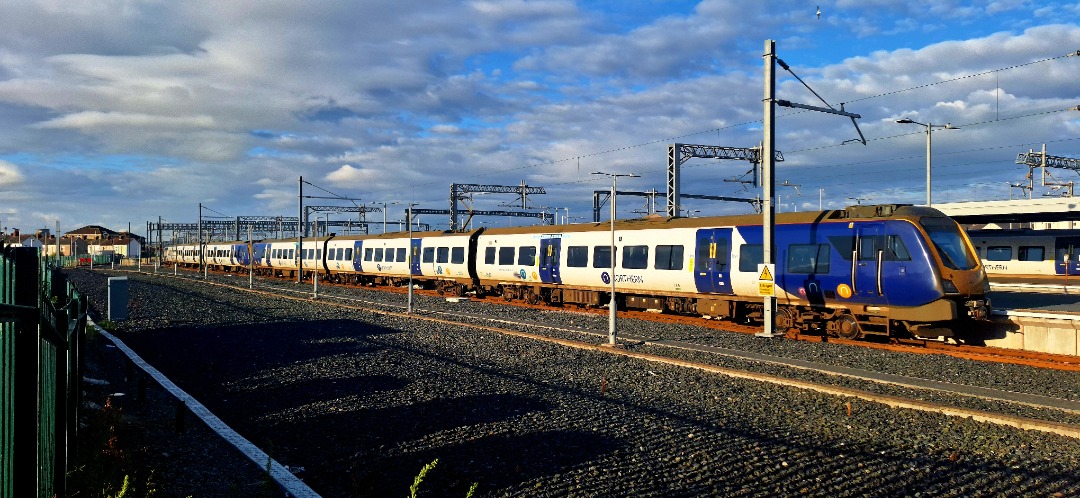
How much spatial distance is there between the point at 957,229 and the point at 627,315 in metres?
9.57

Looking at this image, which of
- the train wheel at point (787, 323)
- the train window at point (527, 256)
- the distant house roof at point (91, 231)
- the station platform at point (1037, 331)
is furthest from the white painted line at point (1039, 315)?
the distant house roof at point (91, 231)

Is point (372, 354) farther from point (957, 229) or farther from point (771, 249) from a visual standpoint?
point (957, 229)

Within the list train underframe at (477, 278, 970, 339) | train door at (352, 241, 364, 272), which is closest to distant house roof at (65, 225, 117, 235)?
train door at (352, 241, 364, 272)

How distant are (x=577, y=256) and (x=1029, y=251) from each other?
28.3 m

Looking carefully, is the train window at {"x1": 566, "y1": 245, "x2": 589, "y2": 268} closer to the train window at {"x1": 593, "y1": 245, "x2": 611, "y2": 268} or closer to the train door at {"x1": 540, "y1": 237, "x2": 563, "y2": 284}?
the train window at {"x1": 593, "y1": 245, "x2": 611, "y2": 268}

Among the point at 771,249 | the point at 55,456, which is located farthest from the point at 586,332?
the point at 55,456

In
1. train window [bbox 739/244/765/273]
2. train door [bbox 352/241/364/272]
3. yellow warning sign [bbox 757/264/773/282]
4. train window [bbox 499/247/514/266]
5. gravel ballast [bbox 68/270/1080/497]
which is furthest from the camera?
train door [bbox 352/241/364/272]

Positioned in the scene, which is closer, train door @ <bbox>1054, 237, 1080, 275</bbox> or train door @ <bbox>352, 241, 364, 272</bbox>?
train door @ <bbox>1054, 237, 1080, 275</bbox>

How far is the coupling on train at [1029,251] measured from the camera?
36562 millimetres

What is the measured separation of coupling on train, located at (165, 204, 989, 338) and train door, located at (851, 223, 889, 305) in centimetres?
2

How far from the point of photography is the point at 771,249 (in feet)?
54.9

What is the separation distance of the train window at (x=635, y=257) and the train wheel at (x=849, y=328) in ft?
21.0

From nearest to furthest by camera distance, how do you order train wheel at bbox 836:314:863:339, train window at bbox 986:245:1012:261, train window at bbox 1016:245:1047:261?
train wheel at bbox 836:314:863:339, train window at bbox 1016:245:1047:261, train window at bbox 986:245:1012:261

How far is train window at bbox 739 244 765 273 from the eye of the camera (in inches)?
709
